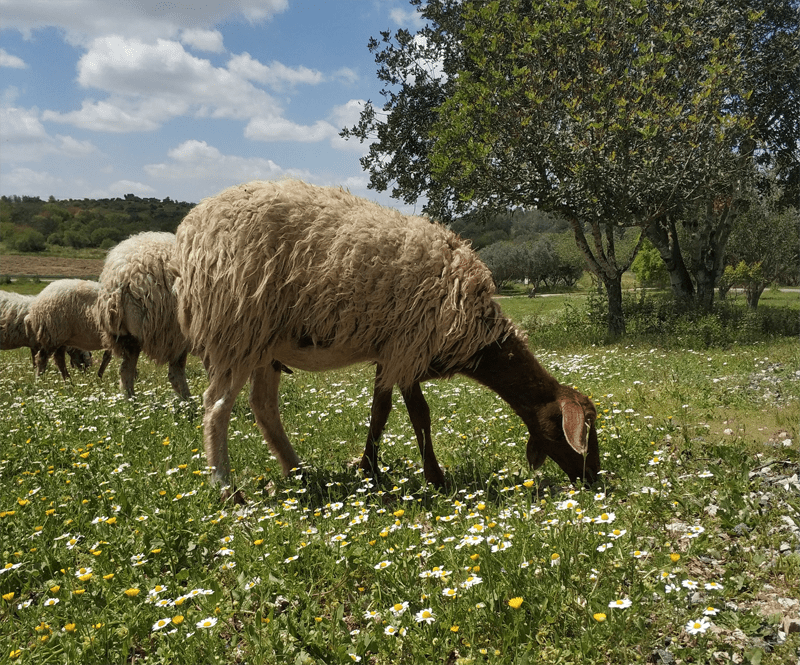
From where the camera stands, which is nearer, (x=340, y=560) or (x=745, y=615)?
(x=745, y=615)

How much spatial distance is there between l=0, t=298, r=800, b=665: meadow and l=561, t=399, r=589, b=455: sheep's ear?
0.35 metres

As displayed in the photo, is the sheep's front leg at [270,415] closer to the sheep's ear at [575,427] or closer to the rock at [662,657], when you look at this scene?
the sheep's ear at [575,427]

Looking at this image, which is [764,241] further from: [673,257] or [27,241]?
[27,241]

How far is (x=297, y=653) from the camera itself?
2.38 metres

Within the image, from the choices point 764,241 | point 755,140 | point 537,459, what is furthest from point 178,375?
point 764,241

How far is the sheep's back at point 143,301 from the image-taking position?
773cm

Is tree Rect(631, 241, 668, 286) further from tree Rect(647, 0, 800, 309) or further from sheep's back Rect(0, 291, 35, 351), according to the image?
sheep's back Rect(0, 291, 35, 351)

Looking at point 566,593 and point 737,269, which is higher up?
point 737,269

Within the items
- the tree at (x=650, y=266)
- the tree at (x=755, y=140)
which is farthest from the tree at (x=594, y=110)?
the tree at (x=650, y=266)

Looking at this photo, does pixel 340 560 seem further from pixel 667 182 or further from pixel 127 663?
pixel 667 182

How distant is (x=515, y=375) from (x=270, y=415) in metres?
2.11

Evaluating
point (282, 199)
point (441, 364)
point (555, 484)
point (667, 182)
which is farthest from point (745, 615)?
point (667, 182)

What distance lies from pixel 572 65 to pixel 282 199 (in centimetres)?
1063

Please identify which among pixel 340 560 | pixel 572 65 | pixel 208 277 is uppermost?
pixel 572 65
